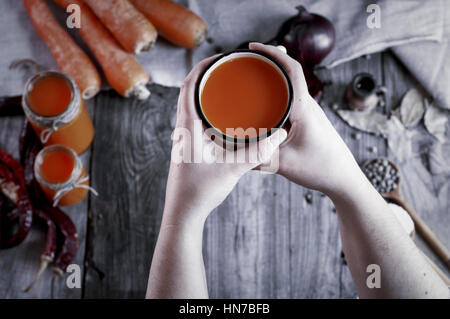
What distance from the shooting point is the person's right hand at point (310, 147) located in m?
0.64

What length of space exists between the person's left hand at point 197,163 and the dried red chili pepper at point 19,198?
1.35 ft

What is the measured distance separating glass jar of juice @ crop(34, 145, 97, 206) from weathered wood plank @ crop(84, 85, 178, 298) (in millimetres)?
107

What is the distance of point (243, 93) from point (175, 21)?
18.5 inches

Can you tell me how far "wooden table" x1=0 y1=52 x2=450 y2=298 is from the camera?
99cm

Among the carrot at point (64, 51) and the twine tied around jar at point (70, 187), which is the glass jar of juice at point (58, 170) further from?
the carrot at point (64, 51)

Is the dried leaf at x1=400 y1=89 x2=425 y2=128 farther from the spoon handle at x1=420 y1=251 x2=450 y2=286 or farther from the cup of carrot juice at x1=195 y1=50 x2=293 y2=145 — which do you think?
the cup of carrot juice at x1=195 y1=50 x2=293 y2=145

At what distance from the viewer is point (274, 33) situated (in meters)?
1.05

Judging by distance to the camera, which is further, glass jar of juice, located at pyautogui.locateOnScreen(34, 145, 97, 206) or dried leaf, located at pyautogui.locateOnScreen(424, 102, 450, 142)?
dried leaf, located at pyautogui.locateOnScreen(424, 102, 450, 142)

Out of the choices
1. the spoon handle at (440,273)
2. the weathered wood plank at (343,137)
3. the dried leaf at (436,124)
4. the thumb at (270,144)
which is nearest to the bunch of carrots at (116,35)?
the weathered wood plank at (343,137)

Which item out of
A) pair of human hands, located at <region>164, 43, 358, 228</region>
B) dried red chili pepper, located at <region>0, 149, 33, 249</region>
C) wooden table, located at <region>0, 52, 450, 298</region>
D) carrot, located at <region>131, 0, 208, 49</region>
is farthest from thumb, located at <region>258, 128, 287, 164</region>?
dried red chili pepper, located at <region>0, 149, 33, 249</region>

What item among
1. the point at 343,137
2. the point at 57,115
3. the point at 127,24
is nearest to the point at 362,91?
the point at 343,137

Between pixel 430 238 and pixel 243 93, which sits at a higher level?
pixel 243 93

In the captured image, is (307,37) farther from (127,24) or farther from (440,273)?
(440,273)
